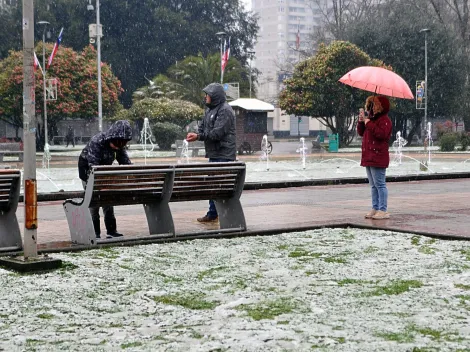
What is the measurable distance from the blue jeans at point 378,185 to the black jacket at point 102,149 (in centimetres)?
346

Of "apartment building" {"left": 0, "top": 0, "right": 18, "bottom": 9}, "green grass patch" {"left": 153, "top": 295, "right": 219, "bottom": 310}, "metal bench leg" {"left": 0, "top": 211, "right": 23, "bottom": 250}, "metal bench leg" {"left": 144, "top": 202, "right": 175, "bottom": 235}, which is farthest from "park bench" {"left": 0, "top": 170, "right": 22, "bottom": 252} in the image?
"apartment building" {"left": 0, "top": 0, "right": 18, "bottom": 9}

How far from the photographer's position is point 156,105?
4284 centimetres

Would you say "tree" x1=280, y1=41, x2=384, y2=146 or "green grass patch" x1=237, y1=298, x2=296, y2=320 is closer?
"green grass patch" x1=237, y1=298, x2=296, y2=320

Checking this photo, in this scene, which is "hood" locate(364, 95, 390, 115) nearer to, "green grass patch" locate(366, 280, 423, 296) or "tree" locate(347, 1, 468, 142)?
"green grass patch" locate(366, 280, 423, 296)

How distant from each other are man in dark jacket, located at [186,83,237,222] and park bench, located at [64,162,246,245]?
0.81 meters

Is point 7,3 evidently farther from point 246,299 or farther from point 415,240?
point 246,299

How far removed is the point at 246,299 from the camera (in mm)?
5672

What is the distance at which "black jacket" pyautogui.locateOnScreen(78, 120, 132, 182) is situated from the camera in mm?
8086

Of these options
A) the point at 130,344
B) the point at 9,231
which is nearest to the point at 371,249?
the point at 9,231

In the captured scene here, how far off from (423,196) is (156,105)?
1157 inches

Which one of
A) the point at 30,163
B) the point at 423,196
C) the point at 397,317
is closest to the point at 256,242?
the point at 30,163

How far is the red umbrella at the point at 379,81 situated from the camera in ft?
34.3

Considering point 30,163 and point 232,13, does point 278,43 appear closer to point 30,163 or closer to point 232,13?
point 232,13

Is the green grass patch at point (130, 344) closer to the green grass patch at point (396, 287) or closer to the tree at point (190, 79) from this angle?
the green grass patch at point (396, 287)
